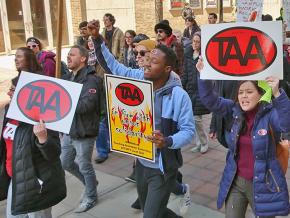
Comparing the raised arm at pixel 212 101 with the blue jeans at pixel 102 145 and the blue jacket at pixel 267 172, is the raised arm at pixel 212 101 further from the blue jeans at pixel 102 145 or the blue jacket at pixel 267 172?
the blue jeans at pixel 102 145

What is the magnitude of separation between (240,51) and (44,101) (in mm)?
1457

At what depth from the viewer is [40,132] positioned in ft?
9.93

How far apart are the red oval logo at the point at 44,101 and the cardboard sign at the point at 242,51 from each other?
1.03m

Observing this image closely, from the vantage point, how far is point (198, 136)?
611 centimetres

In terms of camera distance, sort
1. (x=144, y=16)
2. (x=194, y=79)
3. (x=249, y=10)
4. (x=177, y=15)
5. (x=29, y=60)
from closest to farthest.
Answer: (x=29, y=60)
(x=249, y=10)
(x=194, y=79)
(x=144, y=16)
(x=177, y=15)

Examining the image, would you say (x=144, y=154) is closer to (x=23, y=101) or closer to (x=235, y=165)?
(x=235, y=165)

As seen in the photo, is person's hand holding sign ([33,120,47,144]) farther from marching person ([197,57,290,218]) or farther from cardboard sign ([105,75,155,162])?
marching person ([197,57,290,218])

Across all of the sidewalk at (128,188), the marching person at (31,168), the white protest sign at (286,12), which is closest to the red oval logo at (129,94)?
the marching person at (31,168)

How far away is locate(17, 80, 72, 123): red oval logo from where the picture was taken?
3094 millimetres

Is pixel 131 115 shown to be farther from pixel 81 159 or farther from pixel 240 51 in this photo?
pixel 81 159

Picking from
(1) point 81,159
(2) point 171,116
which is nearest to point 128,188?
(1) point 81,159

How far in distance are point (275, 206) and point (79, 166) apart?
218 centimetres

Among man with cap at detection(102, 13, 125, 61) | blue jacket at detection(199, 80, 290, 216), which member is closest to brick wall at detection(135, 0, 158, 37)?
man with cap at detection(102, 13, 125, 61)

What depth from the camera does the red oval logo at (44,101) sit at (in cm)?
309
